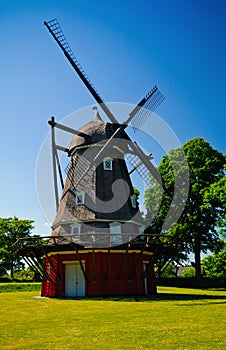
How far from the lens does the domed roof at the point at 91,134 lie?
21455 mm

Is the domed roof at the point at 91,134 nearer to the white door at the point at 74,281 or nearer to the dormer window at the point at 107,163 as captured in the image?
the dormer window at the point at 107,163

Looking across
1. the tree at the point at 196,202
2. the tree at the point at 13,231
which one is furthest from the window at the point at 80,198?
the tree at the point at 13,231

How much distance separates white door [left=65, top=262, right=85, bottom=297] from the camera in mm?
18469

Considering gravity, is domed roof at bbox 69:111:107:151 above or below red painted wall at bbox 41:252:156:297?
above

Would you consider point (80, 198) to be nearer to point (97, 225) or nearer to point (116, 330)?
point (97, 225)

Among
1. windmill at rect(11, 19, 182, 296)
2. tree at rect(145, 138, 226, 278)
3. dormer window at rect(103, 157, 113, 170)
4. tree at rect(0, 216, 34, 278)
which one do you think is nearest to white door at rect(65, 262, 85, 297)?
windmill at rect(11, 19, 182, 296)

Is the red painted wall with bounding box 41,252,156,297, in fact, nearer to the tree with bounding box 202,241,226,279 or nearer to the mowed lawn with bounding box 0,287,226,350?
the mowed lawn with bounding box 0,287,226,350

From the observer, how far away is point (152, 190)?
30.3 metres

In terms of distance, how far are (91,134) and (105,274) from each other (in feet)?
29.5

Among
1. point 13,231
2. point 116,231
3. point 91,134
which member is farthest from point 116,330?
point 13,231

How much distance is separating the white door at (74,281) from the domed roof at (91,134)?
7747mm

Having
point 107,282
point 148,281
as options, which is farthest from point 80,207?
point 148,281

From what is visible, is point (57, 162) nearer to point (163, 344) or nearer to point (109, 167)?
point (109, 167)

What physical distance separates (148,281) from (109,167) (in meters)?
7.35
